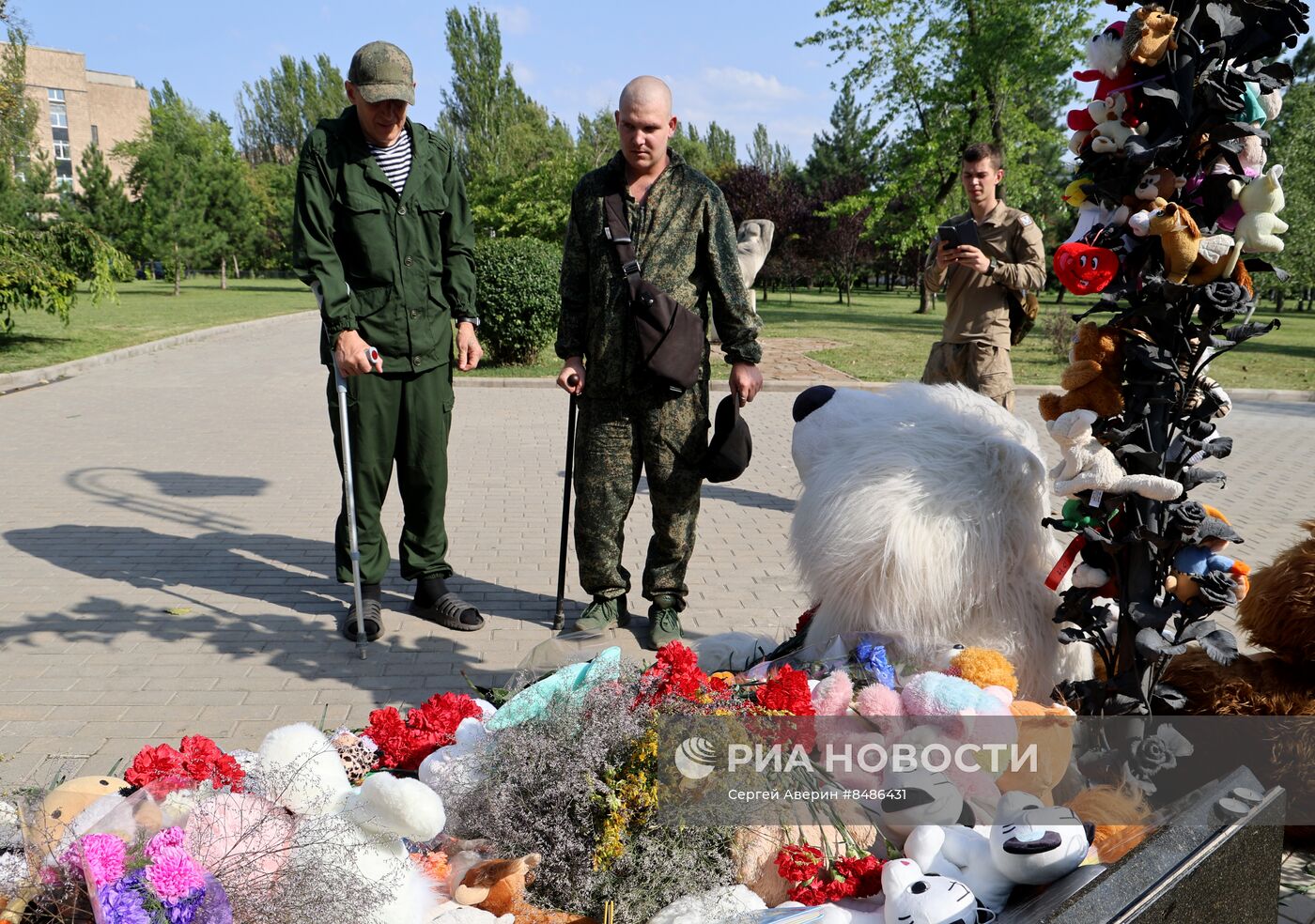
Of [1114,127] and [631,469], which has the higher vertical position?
[1114,127]

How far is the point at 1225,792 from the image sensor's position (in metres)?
2.11

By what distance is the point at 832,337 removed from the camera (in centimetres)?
2255

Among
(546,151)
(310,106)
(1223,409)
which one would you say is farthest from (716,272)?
(310,106)

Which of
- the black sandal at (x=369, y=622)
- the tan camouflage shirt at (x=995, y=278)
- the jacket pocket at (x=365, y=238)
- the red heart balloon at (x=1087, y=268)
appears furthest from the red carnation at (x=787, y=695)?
the tan camouflage shirt at (x=995, y=278)

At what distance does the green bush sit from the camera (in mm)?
14203

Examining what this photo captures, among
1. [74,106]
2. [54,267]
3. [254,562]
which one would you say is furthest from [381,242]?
Result: [74,106]

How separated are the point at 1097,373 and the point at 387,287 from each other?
301 centimetres

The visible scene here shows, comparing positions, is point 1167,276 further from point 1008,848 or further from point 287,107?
point 287,107

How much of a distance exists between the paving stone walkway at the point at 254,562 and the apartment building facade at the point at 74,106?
76.4 m

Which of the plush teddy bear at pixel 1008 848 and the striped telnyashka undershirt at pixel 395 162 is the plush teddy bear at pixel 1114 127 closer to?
the plush teddy bear at pixel 1008 848

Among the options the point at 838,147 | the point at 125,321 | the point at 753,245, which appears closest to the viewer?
the point at 753,245

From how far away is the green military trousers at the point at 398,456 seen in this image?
14.2 ft

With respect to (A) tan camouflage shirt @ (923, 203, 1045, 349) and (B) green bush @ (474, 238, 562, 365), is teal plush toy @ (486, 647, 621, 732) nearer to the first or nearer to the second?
(A) tan camouflage shirt @ (923, 203, 1045, 349)

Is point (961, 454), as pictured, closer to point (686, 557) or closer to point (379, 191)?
point (686, 557)
